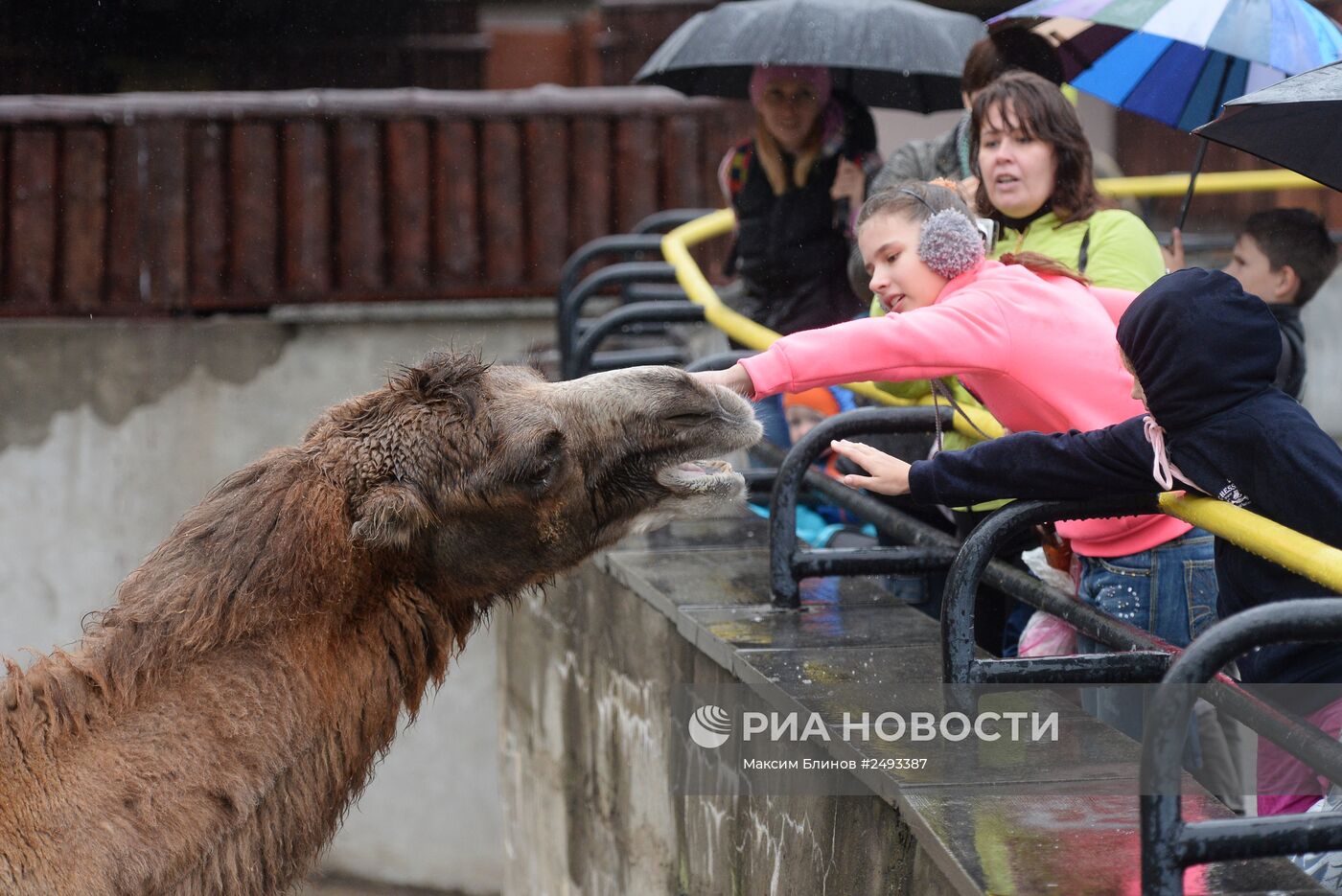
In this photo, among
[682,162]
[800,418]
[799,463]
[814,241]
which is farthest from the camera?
[682,162]

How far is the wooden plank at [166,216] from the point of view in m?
9.85

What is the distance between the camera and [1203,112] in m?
5.17

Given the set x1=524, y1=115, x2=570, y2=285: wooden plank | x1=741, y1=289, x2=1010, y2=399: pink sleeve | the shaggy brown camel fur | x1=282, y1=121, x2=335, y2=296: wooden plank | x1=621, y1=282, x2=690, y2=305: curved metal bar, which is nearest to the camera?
the shaggy brown camel fur

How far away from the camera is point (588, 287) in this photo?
679 cm

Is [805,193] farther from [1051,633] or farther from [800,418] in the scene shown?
[1051,633]

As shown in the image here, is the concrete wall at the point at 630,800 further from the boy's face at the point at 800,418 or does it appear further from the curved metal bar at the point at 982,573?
the boy's face at the point at 800,418

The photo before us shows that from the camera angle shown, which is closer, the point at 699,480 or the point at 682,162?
the point at 699,480

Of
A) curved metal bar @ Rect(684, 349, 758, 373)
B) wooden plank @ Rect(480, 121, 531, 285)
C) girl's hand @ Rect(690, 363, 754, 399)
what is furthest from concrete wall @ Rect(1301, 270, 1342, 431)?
girl's hand @ Rect(690, 363, 754, 399)

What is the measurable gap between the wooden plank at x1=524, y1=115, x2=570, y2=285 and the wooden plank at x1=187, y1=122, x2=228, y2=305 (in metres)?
1.96

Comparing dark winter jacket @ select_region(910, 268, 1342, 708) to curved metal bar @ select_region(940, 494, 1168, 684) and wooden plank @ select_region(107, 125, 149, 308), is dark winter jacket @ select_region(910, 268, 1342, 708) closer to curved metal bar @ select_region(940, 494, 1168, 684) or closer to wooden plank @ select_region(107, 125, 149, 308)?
curved metal bar @ select_region(940, 494, 1168, 684)

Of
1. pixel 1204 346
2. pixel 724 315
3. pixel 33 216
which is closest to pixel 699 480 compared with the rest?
pixel 1204 346

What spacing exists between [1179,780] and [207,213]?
903cm

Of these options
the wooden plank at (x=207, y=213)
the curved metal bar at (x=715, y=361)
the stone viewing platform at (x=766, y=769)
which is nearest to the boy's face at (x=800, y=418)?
the stone viewing platform at (x=766, y=769)

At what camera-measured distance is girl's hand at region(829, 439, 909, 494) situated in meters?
3.13
